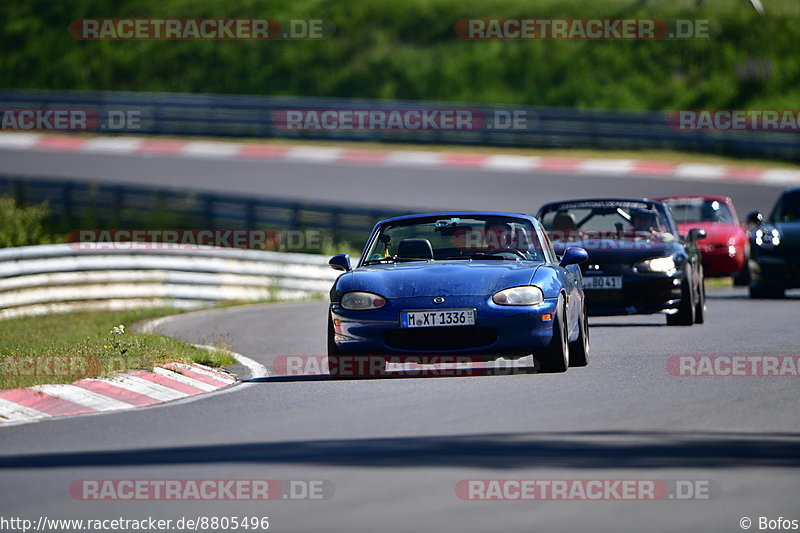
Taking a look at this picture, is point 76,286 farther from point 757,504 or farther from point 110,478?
point 757,504

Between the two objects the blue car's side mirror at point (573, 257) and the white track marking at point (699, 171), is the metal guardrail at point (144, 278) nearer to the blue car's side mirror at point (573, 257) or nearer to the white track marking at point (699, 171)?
the blue car's side mirror at point (573, 257)

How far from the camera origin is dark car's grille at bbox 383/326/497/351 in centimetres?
1052

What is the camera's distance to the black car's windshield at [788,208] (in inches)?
772

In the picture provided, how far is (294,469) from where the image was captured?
689cm

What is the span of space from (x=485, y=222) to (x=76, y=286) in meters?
9.64

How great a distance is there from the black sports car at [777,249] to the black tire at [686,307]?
3.35 metres

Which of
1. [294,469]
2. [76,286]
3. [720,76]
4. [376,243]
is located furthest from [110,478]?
[720,76]

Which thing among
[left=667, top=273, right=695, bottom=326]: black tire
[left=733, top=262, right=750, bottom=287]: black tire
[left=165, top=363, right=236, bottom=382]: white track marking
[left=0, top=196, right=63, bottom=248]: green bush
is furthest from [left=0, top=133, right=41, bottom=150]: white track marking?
[left=165, top=363, right=236, bottom=382]: white track marking

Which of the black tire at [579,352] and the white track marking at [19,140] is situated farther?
the white track marking at [19,140]

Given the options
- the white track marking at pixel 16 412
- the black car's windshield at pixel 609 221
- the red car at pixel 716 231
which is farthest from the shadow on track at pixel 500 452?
the red car at pixel 716 231

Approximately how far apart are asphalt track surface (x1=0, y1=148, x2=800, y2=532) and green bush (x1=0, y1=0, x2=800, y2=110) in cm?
3122

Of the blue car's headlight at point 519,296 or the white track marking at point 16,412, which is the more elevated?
the blue car's headlight at point 519,296

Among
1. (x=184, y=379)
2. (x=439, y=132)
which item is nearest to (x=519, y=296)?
(x=184, y=379)

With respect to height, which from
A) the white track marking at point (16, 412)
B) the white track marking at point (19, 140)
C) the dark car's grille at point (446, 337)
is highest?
the white track marking at point (19, 140)
